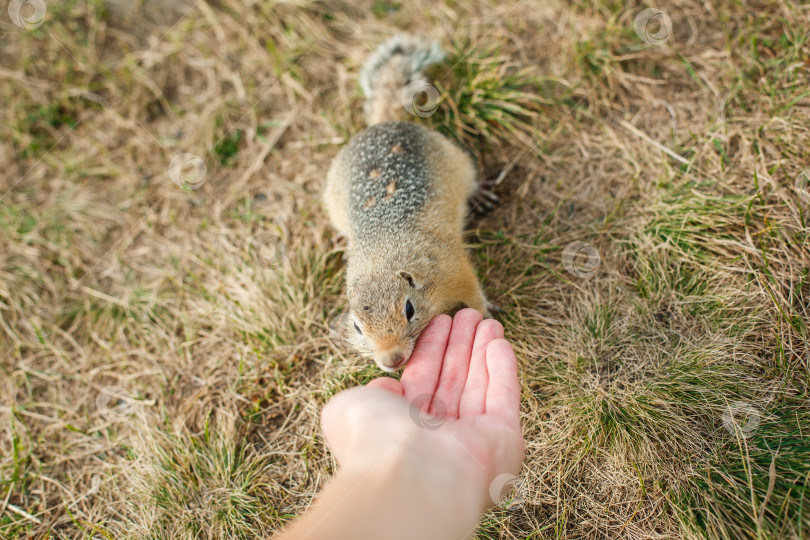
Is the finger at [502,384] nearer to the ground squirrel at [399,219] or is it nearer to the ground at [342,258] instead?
the ground squirrel at [399,219]

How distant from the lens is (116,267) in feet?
15.9

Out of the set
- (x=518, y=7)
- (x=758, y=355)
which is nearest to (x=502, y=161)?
(x=518, y=7)

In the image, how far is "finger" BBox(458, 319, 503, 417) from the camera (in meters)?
→ 2.94

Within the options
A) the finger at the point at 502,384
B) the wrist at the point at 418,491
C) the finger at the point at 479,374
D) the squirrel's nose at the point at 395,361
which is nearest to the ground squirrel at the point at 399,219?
the squirrel's nose at the point at 395,361

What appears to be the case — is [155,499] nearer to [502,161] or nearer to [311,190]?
[311,190]

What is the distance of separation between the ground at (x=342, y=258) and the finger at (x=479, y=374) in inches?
25.7

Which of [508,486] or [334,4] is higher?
[334,4]

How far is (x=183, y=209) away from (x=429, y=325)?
116 inches

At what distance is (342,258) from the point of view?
14.5 feet

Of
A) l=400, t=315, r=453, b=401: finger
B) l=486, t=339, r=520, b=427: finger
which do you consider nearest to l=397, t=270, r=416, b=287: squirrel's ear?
l=400, t=315, r=453, b=401: finger

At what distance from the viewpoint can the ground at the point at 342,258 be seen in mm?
3188

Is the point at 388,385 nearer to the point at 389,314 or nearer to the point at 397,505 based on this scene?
the point at 389,314

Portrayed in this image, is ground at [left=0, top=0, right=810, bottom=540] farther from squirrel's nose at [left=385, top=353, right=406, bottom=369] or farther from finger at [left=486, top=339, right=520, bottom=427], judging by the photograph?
squirrel's nose at [left=385, top=353, right=406, bottom=369]

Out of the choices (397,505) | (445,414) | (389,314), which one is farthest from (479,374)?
(397,505)
